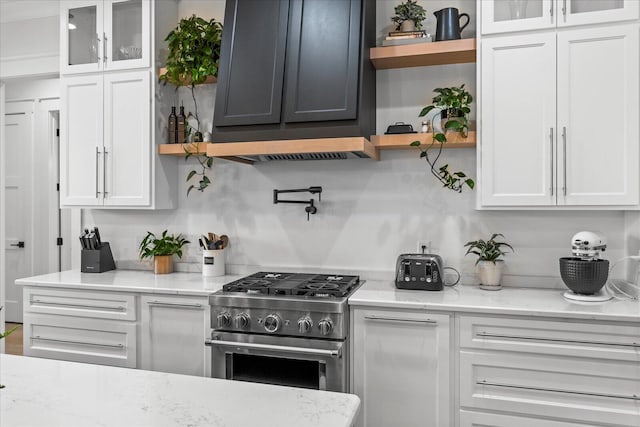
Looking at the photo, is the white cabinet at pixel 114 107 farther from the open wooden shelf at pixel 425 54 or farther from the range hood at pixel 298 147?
the open wooden shelf at pixel 425 54

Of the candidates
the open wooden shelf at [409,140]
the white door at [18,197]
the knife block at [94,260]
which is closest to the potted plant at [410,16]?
the open wooden shelf at [409,140]

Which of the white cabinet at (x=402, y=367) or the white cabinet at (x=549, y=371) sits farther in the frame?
the white cabinet at (x=402, y=367)

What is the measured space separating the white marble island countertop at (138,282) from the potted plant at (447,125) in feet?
4.80

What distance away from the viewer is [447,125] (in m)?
2.53

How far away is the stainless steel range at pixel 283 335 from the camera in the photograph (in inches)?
90.9

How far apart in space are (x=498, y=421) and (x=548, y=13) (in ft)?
6.65

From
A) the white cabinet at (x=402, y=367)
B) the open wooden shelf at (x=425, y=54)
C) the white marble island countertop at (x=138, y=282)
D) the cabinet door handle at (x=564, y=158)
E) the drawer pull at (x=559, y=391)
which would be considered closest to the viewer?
the drawer pull at (x=559, y=391)

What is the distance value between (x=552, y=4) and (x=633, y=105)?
A: 644 millimetres

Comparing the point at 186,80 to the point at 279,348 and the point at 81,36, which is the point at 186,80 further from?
the point at 279,348

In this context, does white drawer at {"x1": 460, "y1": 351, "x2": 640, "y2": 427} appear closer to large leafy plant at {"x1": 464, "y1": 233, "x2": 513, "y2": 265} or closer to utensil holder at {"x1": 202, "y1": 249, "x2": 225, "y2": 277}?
large leafy plant at {"x1": 464, "y1": 233, "x2": 513, "y2": 265}

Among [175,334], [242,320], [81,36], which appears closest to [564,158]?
[242,320]

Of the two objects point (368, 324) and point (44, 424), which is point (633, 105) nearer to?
point (368, 324)

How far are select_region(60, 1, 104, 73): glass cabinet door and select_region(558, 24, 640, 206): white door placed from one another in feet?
9.38

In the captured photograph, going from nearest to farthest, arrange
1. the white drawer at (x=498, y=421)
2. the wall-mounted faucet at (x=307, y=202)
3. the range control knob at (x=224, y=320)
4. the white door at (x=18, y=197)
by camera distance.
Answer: the white drawer at (x=498, y=421), the range control knob at (x=224, y=320), the wall-mounted faucet at (x=307, y=202), the white door at (x=18, y=197)
